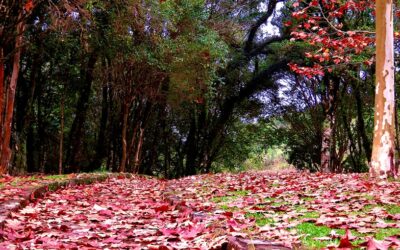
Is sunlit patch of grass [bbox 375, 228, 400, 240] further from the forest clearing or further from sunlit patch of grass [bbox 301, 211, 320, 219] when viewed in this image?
sunlit patch of grass [bbox 301, 211, 320, 219]

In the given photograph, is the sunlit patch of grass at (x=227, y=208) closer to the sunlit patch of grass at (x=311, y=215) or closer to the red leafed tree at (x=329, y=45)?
the sunlit patch of grass at (x=311, y=215)

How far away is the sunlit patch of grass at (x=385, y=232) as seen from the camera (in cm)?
318

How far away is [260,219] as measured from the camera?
4324mm

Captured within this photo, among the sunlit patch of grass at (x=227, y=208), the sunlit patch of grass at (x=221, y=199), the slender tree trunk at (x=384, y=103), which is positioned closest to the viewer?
the sunlit patch of grass at (x=227, y=208)

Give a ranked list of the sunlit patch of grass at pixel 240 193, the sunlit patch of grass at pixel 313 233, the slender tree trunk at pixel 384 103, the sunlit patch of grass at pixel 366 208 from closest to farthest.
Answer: the sunlit patch of grass at pixel 313 233, the sunlit patch of grass at pixel 366 208, the sunlit patch of grass at pixel 240 193, the slender tree trunk at pixel 384 103

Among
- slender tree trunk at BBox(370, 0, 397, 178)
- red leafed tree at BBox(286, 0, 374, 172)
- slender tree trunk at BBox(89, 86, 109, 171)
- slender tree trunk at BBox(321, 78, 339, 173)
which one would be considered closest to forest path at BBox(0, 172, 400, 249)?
slender tree trunk at BBox(370, 0, 397, 178)

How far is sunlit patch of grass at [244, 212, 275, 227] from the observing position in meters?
4.09

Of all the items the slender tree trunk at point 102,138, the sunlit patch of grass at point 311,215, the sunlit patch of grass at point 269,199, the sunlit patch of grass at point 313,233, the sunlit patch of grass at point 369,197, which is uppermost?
the slender tree trunk at point 102,138

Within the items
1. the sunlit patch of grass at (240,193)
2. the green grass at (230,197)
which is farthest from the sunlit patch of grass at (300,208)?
the sunlit patch of grass at (240,193)

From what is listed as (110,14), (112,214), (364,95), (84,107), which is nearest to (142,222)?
(112,214)

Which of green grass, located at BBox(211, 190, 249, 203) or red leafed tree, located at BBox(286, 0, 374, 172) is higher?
red leafed tree, located at BBox(286, 0, 374, 172)

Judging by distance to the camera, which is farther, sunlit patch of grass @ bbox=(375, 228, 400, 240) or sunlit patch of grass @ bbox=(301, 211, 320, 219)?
sunlit patch of grass @ bbox=(301, 211, 320, 219)

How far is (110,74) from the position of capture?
1691 cm

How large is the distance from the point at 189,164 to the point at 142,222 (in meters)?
17.4
